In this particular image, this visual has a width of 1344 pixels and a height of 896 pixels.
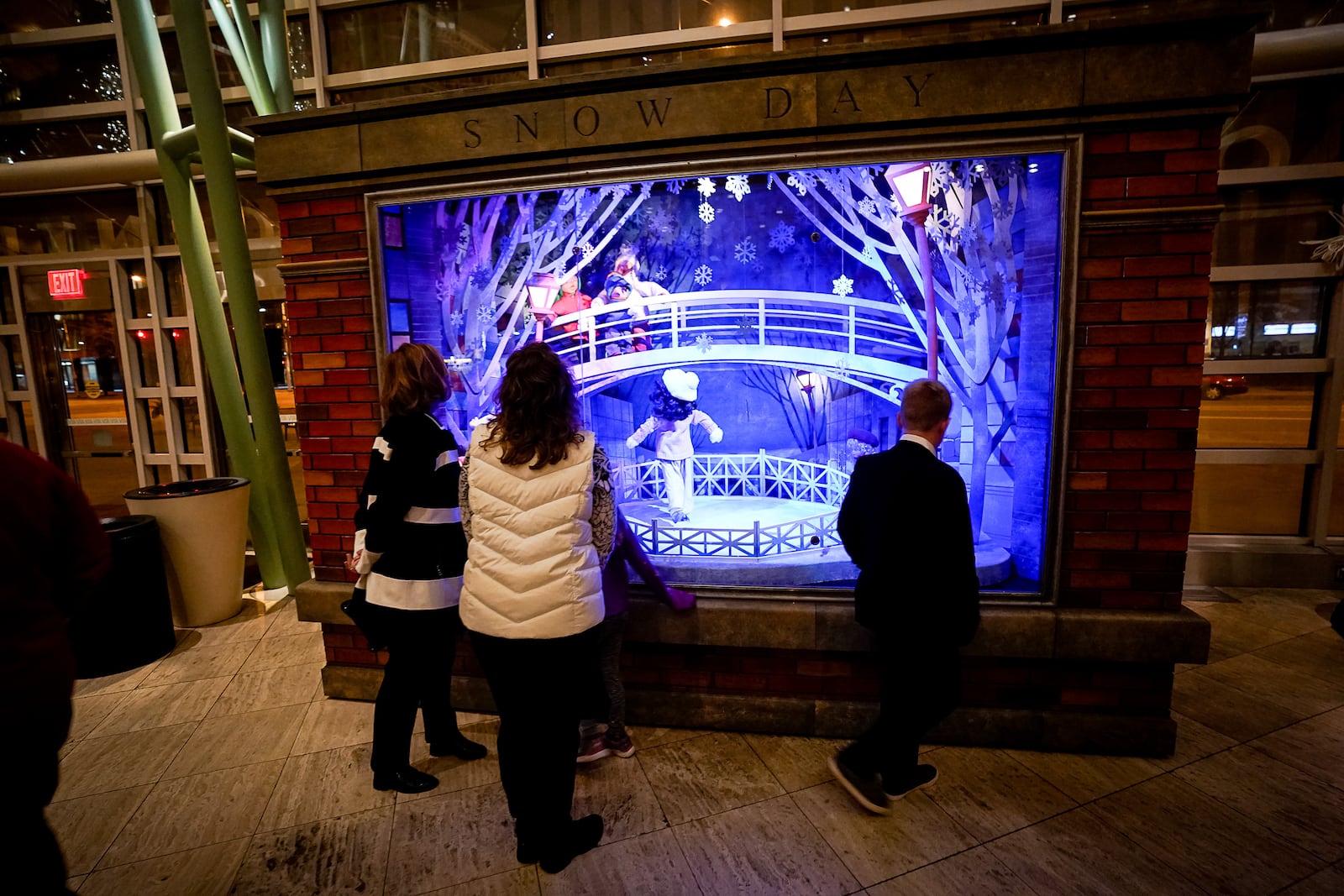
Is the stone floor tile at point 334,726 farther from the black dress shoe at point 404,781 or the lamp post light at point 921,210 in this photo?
the lamp post light at point 921,210

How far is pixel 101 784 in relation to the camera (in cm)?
304

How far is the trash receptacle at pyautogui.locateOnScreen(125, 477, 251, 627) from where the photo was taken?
4.76 meters

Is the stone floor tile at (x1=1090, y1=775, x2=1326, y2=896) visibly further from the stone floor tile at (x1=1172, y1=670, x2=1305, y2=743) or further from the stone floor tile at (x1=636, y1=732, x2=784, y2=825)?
the stone floor tile at (x1=636, y1=732, x2=784, y2=825)

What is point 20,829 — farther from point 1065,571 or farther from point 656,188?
point 1065,571

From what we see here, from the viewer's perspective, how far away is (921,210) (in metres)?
3.06

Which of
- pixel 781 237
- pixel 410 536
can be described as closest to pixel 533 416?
pixel 410 536

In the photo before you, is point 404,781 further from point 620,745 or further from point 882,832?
point 882,832

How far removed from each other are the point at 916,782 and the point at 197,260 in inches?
241

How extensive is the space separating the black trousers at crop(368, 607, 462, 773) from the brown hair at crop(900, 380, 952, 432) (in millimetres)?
2131

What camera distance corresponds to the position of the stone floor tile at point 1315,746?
294 centimetres

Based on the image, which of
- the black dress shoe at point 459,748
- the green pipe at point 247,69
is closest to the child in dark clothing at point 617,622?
the black dress shoe at point 459,748

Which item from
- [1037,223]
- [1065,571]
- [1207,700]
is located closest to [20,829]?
[1065,571]

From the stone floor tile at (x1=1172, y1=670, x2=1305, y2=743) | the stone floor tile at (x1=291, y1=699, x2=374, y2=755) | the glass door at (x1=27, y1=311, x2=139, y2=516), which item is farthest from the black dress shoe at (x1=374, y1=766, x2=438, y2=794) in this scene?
the glass door at (x1=27, y1=311, x2=139, y2=516)

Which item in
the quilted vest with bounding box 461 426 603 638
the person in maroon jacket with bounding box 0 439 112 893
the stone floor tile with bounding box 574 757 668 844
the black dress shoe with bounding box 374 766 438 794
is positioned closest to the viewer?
the person in maroon jacket with bounding box 0 439 112 893
